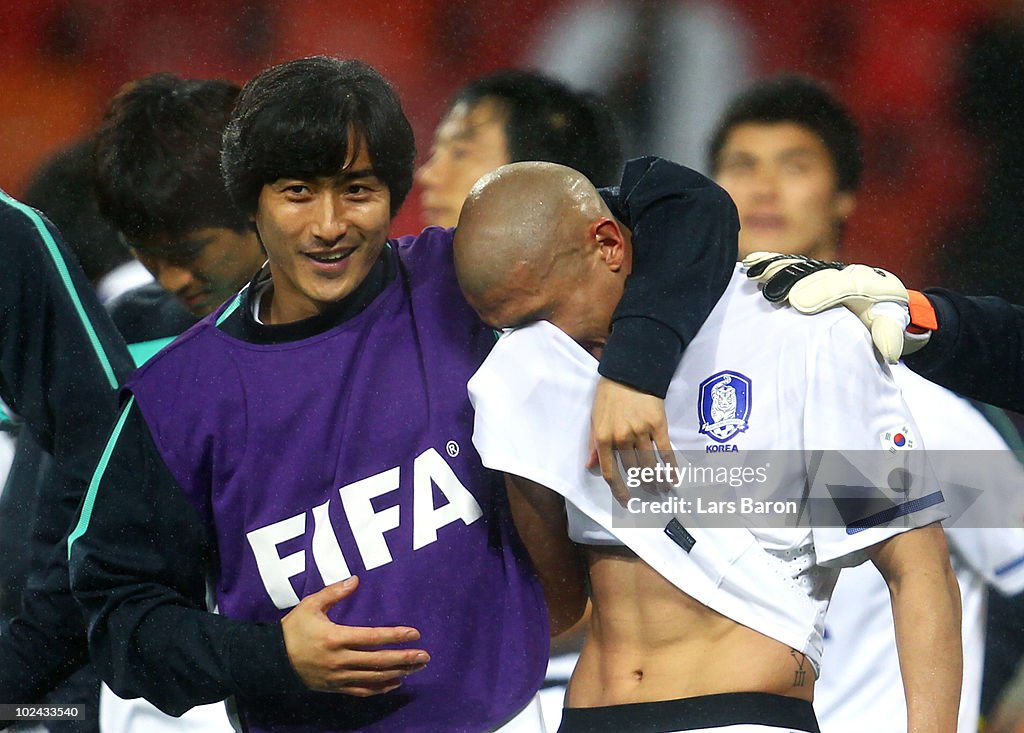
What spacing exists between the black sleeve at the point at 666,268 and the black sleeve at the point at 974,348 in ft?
0.82

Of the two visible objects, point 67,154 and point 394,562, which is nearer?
point 394,562

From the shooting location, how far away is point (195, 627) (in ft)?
4.03

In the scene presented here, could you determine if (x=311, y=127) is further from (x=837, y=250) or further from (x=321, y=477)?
(x=837, y=250)

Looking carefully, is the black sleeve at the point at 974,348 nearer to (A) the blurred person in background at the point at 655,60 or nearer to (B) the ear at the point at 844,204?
(B) the ear at the point at 844,204

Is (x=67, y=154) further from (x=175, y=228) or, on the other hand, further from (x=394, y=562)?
(x=394, y=562)

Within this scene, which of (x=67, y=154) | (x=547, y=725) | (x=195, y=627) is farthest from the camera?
(x=67, y=154)

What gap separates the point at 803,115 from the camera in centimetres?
146

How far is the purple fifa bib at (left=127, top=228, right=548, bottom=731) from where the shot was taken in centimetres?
127

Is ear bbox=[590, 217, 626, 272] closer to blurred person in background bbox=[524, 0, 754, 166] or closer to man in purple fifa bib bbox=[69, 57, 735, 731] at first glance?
man in purple fifa bib bbox=[69, 57, 735, 731]

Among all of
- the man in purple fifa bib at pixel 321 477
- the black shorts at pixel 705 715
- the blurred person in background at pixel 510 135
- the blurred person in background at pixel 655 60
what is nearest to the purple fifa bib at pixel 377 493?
the man in purple fifa bib at pixel 321 477

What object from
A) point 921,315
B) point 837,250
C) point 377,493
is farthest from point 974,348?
point 377,493

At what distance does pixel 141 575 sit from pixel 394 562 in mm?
257

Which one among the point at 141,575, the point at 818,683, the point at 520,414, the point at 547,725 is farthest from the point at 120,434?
the point at 818,683

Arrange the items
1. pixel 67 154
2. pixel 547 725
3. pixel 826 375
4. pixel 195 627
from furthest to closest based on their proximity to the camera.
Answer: pixel 67 154 < pixel 547 725 < pixel 195 627 < pixel 826 375
